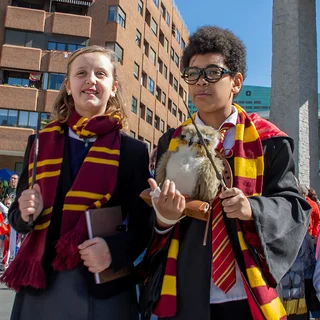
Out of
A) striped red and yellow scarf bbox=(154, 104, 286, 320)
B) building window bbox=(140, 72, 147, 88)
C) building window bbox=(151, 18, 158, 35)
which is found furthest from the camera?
building window bbox=(151, 18, 158, 35)

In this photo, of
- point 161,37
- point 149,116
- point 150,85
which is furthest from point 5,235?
point 161,37

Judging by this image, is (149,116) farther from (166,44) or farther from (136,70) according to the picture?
(166,44)

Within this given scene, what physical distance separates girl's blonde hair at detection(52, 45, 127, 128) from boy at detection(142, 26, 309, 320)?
49cm

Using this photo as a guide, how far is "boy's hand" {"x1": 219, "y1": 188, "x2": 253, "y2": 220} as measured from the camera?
1.48 meters

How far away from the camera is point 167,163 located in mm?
1756

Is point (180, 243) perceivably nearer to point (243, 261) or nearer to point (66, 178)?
point (243, 261)

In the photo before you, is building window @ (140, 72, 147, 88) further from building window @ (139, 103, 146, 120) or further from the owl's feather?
the owl's feather

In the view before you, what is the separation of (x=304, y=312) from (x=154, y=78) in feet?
108

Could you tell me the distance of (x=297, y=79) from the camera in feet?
25.0

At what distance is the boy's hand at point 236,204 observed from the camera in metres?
1.48

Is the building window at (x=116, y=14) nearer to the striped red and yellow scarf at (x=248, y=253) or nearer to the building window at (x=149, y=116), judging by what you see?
the building window at (x=149, y=116)

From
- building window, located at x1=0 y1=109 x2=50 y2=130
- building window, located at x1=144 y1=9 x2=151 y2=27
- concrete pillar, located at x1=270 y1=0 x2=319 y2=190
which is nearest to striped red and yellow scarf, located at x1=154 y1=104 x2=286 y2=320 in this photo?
concrete pillar, located at x1=270 y1=0 x2=319 y2=190

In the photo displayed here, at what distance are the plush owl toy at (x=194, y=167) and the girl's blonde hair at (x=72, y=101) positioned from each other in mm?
557

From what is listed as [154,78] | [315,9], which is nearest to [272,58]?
[315,9]
